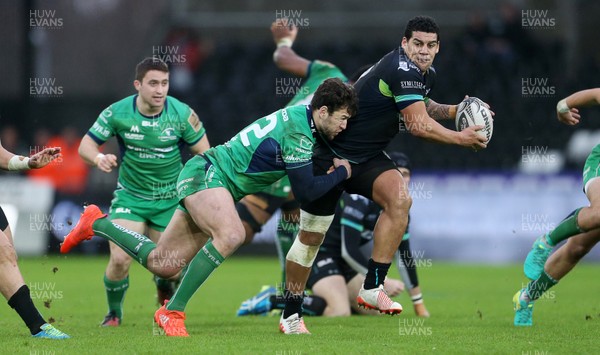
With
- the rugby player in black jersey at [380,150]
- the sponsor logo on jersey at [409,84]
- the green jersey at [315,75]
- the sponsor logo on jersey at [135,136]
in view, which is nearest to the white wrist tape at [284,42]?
the green jersey at [315,75]

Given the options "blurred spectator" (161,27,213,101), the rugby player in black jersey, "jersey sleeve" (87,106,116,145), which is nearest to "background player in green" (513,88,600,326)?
the rugby player in black jersey

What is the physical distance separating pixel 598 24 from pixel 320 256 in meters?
16.0

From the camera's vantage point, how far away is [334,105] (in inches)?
308

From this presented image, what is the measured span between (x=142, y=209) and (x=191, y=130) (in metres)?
0.92

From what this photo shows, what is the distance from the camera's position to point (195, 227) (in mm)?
8383

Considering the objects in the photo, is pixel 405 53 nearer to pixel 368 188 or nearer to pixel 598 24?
pixel 368 188

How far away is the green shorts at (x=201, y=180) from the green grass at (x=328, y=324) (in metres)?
1.18

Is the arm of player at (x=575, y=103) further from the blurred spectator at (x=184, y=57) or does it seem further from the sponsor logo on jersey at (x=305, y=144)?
the blurred spectator at (x=184, y=57)

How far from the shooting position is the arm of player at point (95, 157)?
8.76 metres

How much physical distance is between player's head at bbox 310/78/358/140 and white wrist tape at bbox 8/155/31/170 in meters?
2.33

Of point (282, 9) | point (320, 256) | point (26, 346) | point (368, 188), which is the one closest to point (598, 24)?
point (282, 9)

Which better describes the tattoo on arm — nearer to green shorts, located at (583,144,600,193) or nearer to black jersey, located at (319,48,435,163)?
black jersey, located at (319,48,435,163)

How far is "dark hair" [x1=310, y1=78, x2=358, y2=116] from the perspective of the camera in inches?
306

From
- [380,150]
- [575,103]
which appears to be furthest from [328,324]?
[575,103]
